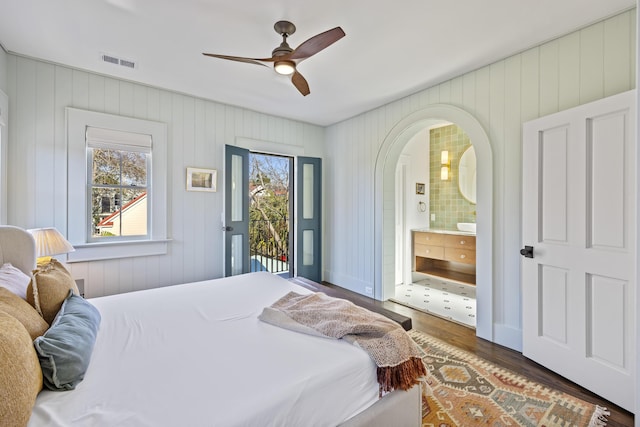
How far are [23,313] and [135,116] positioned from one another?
272 cm

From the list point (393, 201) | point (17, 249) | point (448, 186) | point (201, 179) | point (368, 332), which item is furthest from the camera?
point (448, 186)

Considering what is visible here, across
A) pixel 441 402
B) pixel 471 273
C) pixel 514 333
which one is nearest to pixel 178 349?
pixel 441 402

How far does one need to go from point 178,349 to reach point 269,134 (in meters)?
3.47

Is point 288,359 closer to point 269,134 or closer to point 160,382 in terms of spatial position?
point 160,382

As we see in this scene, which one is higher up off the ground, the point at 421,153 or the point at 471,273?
the point at 421,153

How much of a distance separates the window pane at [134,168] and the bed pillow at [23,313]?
2.32 metres

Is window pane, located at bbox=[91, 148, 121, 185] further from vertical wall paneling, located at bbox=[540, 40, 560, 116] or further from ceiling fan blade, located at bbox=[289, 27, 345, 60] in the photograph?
vertical wall paneling, located at bbox=[540, 40, 560, 116]

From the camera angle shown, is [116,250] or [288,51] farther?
[116,250]

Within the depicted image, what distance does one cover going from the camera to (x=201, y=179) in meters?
3.74

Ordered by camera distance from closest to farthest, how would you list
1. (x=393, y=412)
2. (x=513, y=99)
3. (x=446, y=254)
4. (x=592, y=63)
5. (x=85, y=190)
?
(x=393, y=412)
(x=592, y=63)
(x=513, y=99)
(x=85, y=190)
(x=446, y=254)

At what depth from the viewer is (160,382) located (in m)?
1.12

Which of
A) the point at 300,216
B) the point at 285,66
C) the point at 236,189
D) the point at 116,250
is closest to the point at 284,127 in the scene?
the point at 236,189

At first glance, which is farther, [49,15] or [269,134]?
[269,134]

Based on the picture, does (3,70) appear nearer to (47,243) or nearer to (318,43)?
(47,243)
